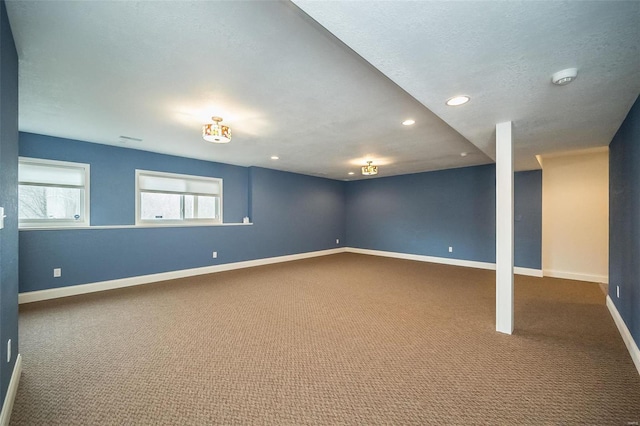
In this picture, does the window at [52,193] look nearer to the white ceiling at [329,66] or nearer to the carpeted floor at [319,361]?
the white ceiling at [329,66]

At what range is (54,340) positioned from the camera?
8.55 ft

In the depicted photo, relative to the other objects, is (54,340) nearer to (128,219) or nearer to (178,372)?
(178,372)

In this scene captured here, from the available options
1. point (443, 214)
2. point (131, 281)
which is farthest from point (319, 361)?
point (443, 214)

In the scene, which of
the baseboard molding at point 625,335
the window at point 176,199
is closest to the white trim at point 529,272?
the baseboard molding at point 625,335

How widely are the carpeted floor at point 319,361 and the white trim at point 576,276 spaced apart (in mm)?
1233

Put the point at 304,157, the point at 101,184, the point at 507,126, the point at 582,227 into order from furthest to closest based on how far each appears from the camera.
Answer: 1. the point at 304,157
2. the point at 582,227
3. the point at 101,184
4. the point at 507,126

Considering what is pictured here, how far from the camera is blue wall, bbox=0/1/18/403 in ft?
4.95

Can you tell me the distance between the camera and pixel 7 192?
5.36 feet

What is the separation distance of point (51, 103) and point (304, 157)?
3670 mm

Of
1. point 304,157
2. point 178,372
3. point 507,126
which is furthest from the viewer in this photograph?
point 304,157

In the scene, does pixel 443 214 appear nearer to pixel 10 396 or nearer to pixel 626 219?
pixel 626 219

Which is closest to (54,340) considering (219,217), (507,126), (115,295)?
(115,295)

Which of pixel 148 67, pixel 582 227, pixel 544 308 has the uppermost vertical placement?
pixel 148 67

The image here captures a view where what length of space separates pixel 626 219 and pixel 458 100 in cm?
232
